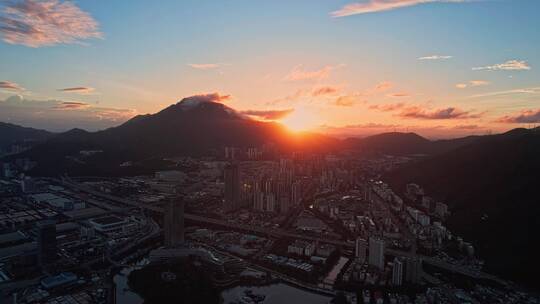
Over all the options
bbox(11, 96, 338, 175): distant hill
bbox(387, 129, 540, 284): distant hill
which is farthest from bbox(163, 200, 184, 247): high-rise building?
bbox(11, 96, 338, 175): distant hill

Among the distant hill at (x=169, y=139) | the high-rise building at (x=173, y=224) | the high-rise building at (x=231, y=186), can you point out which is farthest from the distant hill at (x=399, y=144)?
the high-rise building at (x=173, y=224)

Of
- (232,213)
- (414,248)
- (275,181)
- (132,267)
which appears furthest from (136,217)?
(414,248)

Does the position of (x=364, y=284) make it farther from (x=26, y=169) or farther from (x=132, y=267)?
(x=26, y=169)

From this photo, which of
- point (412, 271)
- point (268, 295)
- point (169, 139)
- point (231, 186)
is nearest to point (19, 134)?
point (169, 139)

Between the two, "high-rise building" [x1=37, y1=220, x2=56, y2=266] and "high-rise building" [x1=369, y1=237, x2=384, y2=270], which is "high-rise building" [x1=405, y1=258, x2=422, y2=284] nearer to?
"high-rise building" [x1=369, y1=237, x2=384, y2=270]

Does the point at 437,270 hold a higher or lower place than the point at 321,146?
lower

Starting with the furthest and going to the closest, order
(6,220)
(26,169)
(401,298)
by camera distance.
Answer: (26,169), (6,220), (401,298)
